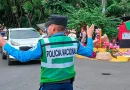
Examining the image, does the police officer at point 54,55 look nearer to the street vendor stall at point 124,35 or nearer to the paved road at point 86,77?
the paved road at point 86,77

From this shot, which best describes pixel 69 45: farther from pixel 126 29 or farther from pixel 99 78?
pixel 126 29

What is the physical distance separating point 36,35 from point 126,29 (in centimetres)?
551

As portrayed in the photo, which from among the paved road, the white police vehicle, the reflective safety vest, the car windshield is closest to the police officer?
the reflective safety vest

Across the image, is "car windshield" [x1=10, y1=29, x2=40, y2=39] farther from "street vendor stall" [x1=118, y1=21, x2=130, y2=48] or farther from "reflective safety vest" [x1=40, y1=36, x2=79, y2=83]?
"reflective safety vest" [x1=40, y1=36, x2=79, y2=83]

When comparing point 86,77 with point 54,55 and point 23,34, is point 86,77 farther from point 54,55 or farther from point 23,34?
point 54,55

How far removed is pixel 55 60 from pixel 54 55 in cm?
6

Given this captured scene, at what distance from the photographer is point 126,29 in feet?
63.0

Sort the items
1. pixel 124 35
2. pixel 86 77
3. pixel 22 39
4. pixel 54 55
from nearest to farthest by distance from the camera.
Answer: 1. pixel 54 55
2. pixel 86 77
3. pixel 22 39
4. pixel 124 35

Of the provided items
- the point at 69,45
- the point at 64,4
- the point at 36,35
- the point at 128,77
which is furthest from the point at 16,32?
the point at 69,45

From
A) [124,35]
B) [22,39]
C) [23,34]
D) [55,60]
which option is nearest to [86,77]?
[22,39]

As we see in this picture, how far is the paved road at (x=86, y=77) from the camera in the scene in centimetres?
948

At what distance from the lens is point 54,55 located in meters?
4.00

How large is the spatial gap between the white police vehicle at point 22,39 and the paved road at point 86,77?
2.50ft

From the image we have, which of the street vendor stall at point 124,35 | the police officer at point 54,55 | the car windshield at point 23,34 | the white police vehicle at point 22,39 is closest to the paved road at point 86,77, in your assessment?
the white police vehicle at point 22,39
